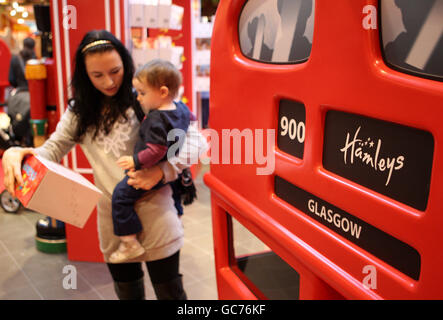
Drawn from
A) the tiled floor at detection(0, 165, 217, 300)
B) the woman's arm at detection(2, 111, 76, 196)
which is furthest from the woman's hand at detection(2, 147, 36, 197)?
the tiled floor at detection(0, 165, 217, 300)

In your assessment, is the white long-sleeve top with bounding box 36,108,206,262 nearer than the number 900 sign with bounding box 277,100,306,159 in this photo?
No

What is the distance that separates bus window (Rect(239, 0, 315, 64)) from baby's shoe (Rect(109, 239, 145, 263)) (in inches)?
40.8

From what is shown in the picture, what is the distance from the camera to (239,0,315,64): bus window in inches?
39.6

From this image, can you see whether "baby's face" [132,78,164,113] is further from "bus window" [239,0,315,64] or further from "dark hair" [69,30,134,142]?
"bus window" [239,0,315,64]

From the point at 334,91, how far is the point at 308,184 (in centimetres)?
24

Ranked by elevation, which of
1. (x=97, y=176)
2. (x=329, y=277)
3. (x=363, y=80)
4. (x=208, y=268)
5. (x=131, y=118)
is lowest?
(x=208, y=268)

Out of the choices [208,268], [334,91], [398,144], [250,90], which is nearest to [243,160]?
[250,90]

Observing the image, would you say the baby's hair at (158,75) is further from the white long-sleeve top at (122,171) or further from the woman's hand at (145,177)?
the woman's hand at (145,177)

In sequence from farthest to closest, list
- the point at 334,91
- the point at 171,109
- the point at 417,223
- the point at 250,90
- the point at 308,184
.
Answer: the point at 171,109 → the point at 250,90 → the point at 308,184 → the point at 334,91 → the point at 417,223

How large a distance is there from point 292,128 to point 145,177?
0.94 meters

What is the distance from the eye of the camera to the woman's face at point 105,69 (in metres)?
1.82

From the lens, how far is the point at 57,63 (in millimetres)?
3371

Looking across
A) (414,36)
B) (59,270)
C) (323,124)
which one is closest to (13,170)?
(323,124)
